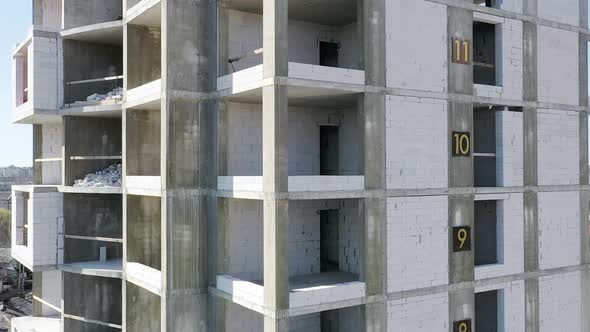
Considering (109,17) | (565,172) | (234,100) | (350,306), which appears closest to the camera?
(350,306)

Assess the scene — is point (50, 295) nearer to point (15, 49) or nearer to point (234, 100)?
point (15, 49)

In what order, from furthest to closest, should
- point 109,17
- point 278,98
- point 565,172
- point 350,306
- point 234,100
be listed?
1. point 109,17
2. point 565,172
3. point 234,100
4. point 350,306
5. point 278,98

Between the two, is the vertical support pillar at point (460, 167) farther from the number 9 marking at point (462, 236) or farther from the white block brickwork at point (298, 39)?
the white block brickwork at point (298, 39)

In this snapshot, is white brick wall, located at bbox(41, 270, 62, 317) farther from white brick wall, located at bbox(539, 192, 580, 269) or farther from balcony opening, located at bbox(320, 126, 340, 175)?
white brick wall, located at bbox(539, 192, 580, 269)

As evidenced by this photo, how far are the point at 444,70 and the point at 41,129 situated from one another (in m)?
18.4

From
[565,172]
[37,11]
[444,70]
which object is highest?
[37,11]

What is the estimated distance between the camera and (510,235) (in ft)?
59.1

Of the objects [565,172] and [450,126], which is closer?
[450,126]

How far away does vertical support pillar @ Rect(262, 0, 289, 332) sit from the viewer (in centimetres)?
1355

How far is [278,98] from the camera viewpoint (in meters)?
13.6

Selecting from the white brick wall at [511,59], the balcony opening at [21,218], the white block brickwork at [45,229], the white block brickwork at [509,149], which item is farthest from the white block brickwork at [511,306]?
the balcony opening at [21,218]

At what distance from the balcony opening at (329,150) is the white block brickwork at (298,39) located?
2495mm

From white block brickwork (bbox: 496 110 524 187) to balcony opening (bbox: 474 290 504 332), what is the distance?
162 inches

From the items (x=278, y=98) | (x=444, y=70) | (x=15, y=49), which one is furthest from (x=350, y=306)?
(x=15, y=49)
